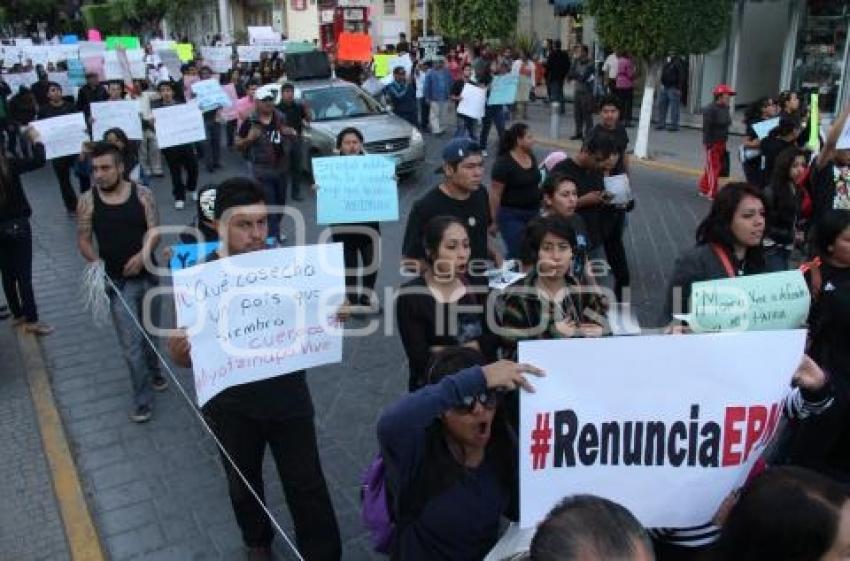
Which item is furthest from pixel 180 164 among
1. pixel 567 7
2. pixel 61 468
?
pixel 567 7

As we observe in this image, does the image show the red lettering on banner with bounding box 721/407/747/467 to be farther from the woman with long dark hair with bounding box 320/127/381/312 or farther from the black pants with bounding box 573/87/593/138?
the black pants with bounding box 573/87/593/138

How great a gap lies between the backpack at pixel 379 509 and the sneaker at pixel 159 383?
360 centimetres

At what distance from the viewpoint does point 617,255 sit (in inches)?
275

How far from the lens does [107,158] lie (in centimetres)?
521

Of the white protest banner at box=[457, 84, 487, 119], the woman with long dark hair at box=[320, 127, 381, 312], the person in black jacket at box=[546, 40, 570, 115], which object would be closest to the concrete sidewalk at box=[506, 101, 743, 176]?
the person in black jacket at box=[546, 40, 570, 115]

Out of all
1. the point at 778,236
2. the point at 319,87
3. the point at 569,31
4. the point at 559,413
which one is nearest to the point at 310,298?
the point at 559,413

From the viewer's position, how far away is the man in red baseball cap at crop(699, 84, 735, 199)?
1122cm

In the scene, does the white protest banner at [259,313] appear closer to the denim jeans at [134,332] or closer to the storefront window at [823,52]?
the denim jeans at [134,332]

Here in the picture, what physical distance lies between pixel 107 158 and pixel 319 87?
10.2 m

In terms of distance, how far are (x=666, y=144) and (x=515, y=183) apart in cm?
1071

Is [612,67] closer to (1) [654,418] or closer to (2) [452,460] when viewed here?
(1) [654,418]

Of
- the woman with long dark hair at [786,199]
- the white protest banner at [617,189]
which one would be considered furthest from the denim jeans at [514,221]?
the woman with long dark hair at [786,199]

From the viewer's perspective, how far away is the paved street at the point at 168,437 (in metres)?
4.26

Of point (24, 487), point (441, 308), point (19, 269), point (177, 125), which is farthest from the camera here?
point (177, 125)
